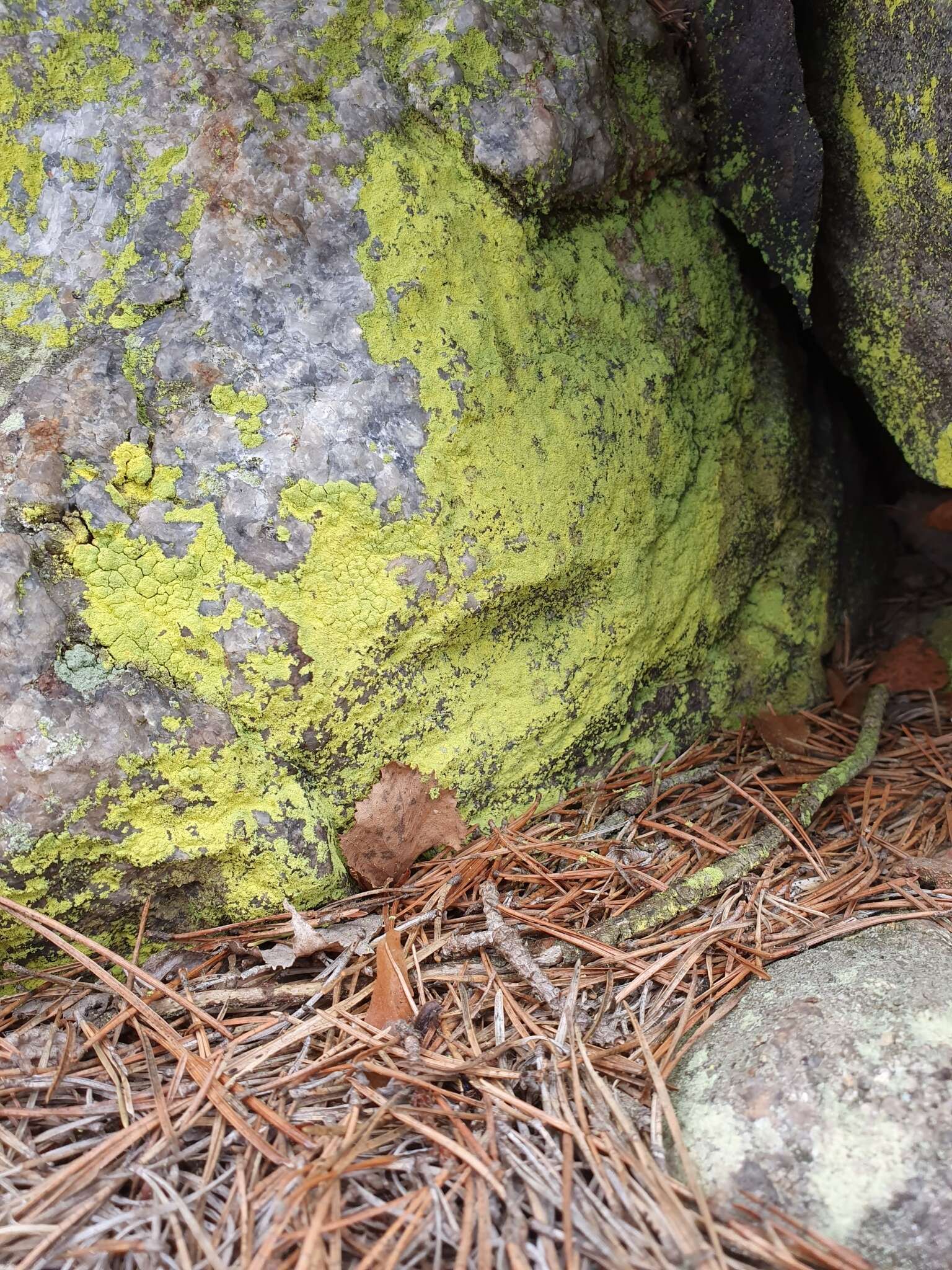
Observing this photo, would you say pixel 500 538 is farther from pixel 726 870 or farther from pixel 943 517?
pixel 943 517

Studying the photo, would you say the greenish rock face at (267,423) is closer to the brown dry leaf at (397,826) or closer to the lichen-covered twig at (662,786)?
the brown dry leaf at (397,826)

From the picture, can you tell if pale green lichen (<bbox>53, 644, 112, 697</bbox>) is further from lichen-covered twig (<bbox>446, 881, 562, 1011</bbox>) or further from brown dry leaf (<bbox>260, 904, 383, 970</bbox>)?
lichen-covered twig (<bbox>446, 881, 562, 1011</bbox>)

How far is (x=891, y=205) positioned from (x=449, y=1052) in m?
1.96

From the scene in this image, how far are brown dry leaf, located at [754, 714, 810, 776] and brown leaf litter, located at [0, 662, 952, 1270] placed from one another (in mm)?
71

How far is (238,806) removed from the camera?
178 cm

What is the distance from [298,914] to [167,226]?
1.30 metres

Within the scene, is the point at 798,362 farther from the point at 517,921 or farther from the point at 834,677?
the point at 517,921

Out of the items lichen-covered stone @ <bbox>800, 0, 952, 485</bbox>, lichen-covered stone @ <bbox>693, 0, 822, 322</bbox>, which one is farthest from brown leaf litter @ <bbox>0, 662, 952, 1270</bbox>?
lichen-covered stone @ <bbox>693, 0, 822, 322</bbox>

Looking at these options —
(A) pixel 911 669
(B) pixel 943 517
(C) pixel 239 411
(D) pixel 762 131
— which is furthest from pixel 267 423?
(B) pixel 943 517

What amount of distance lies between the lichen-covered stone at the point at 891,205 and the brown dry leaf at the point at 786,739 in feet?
2.23

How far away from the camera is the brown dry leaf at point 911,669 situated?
2469mm

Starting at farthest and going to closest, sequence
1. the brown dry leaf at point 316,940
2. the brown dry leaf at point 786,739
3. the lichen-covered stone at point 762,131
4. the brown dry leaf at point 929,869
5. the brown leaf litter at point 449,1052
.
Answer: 1. the brown dry leaf at point 786,739
2. the lichen-covered stone at point 762,131
3. the brown dry leaf at point 929,869
4. the brown dry leaf at point 316,940
5. the brown leaf litter at point 449,1052

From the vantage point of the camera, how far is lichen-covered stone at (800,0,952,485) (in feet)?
6.30

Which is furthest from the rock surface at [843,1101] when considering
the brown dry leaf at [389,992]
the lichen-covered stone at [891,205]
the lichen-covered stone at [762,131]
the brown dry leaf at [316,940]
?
the lichen-covered stone at [762,131]
